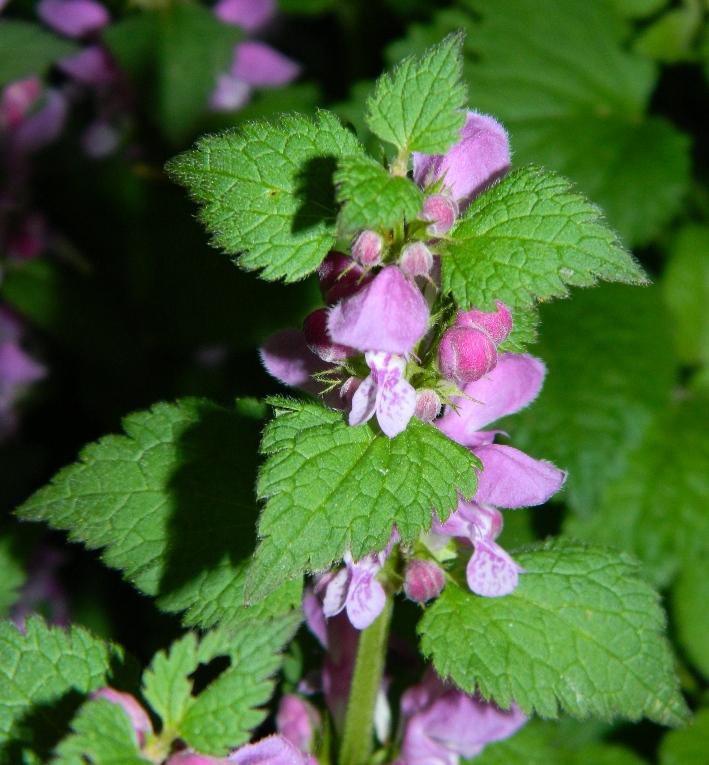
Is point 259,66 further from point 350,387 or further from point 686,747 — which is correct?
point 686,747

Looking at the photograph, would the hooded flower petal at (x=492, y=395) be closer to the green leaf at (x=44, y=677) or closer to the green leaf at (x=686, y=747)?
the green leaf at (x=44, y=677)

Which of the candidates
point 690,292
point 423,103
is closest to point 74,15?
point 690,292

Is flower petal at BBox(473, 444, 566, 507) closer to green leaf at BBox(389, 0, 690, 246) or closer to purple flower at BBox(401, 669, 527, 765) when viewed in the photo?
purple flower at BBox(401, 669, 527, 765)

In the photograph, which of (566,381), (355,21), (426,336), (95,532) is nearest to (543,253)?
(426,336)

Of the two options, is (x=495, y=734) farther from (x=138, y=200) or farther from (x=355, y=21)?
(x=355, y=21)

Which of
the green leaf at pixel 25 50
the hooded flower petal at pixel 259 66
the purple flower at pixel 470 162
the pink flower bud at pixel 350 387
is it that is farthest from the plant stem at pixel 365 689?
the hooded flower petal at pixel 259 66

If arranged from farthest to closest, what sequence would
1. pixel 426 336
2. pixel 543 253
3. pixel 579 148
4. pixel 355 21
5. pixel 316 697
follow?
pixel 355 21, pixel 579 148, pixel 316 697, pixel 426 336, pixel 543 253

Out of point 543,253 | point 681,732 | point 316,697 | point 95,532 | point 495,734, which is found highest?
point 543,253
